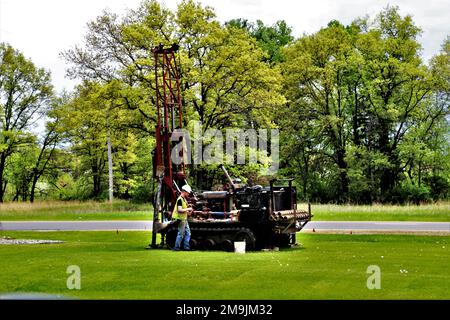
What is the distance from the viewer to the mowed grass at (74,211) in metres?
40.3

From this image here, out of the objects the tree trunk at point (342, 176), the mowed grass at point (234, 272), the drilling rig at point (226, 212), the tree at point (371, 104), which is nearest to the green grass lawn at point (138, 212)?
the tree at point (371, 104)

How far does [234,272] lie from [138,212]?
28445 millimetres

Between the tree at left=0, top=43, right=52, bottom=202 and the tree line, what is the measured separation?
109 millimetres

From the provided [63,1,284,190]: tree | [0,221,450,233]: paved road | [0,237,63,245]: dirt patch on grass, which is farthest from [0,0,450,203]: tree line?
[0,237,63,245]: dirt patch on grass

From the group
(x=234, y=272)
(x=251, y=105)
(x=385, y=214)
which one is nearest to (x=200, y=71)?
(x=251, y=105)

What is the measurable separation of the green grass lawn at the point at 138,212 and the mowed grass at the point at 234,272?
40.8ft

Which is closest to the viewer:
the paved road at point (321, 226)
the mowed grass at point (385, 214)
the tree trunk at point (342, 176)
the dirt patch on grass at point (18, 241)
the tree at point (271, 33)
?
the dirt patch on grass at point (18, 241)

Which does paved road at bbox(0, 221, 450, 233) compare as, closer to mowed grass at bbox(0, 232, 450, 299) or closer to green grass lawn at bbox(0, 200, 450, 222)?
green grass lawn at bbox(0, 200, 450, 222)

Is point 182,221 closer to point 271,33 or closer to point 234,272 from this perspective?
point 234,272

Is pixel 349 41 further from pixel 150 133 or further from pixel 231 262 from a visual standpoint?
pixel 231 262

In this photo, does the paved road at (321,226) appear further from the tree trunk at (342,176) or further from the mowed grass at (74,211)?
the tree trunk at (342,176)

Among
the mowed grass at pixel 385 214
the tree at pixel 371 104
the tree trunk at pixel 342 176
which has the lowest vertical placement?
the mowed grass at pixel 385 214

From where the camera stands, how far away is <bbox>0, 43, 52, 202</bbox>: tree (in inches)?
2474

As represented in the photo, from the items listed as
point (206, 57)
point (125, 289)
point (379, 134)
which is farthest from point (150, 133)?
point (125, 289)
